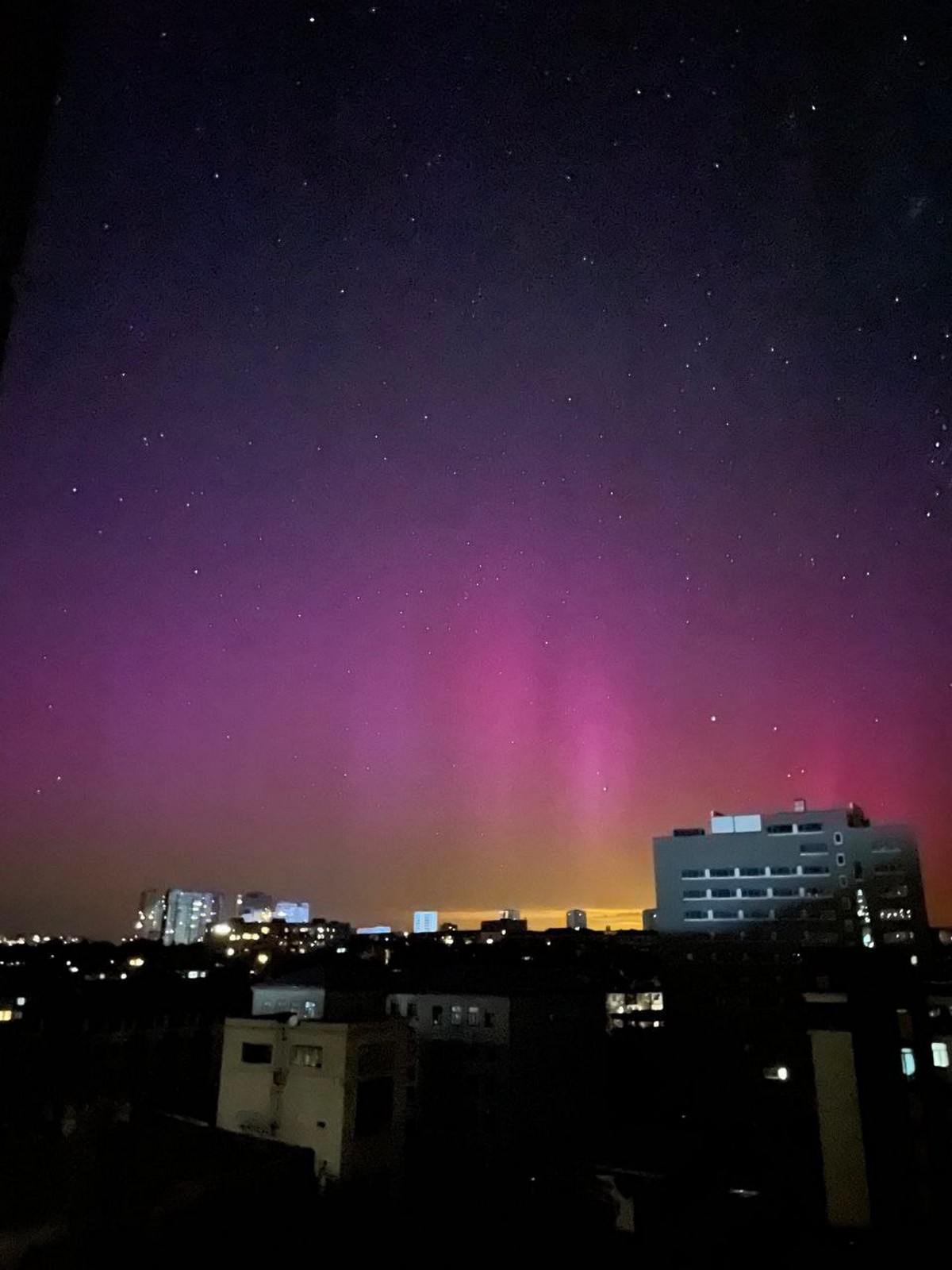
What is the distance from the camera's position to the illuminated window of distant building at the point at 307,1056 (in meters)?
20.1

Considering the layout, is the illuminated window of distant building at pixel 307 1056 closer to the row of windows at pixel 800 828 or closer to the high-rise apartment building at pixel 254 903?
the row of windows at pixel 800 828

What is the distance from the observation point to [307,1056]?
20297mm

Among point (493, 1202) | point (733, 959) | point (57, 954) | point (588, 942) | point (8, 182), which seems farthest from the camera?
point (588, 942)

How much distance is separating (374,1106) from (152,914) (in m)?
116

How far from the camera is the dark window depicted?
773 inches

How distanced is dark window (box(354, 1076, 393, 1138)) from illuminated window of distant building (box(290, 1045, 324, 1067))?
1.14 meters

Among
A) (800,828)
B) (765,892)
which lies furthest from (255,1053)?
(800,828)

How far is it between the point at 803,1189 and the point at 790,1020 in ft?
40.9

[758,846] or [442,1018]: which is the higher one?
[758,846]

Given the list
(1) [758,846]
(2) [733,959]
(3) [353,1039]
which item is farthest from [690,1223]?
(1) [758,846]

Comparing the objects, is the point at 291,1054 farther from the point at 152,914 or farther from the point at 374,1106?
the point at 152,914

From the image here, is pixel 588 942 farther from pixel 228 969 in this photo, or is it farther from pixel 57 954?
pixel 57 954

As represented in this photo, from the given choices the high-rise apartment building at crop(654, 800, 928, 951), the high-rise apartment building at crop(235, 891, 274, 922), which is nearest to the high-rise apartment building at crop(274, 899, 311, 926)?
the high-rise apartment building at crop(235, 891, 274, 922)

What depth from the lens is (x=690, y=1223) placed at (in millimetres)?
17344
